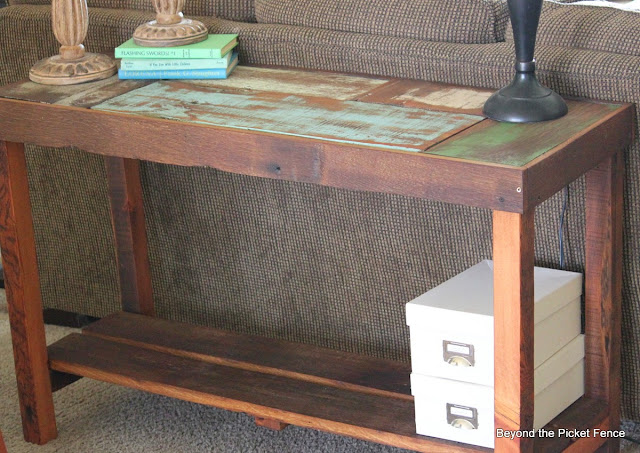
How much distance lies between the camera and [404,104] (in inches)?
63.2

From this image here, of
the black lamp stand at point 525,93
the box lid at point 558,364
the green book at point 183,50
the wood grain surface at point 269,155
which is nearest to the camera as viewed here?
the wood grain surface at point 269,155

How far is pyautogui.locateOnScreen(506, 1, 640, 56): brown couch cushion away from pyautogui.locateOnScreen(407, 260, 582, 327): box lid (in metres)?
0.38

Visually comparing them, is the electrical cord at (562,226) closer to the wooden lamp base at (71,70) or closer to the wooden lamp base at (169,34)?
the wooden lamp base at (169,34)

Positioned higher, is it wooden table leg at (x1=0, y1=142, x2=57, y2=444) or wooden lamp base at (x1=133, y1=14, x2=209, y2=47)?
wooden lamp base at (x1=133, y1=14, x2=209, y2=47)

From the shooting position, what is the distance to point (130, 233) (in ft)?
6.98

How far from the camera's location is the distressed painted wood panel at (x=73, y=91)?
173cm

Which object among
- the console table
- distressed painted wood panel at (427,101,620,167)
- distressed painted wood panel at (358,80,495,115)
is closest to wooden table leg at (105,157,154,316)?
the console table

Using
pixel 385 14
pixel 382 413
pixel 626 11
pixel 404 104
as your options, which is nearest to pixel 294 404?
pixel 382 413

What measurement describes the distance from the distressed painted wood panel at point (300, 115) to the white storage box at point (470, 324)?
0.91 feet

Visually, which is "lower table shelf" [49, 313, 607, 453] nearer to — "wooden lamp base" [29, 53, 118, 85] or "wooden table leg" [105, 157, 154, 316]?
"wooden table leg" [105, 157, 154, 316]

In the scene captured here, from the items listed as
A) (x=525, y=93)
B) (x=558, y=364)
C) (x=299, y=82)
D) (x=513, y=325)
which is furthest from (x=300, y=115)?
(x=558, y=364)

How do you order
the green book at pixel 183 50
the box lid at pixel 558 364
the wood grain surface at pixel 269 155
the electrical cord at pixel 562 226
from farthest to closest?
the green book at pixel 183 50, the electrical cord at pixel 562 226, the box lid at pixel 558 364, the wood grain surface at pixel 269 155

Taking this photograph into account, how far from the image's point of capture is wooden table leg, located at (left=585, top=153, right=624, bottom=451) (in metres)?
1.58

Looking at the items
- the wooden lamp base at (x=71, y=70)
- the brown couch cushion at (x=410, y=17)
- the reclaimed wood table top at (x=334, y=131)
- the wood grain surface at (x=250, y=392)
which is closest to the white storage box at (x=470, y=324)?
the wood grain surface at (x=250, y=392)
